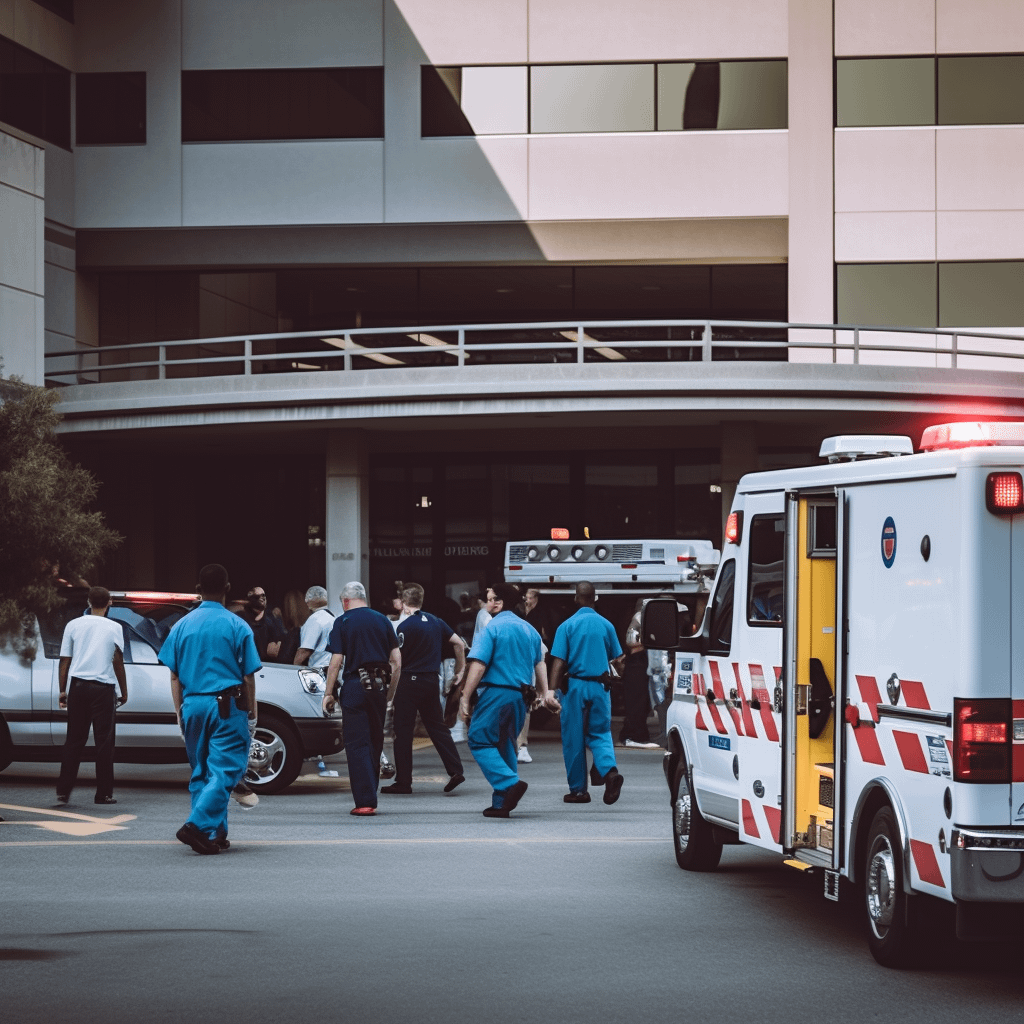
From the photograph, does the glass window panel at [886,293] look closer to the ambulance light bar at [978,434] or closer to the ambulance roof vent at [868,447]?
→ the ambulance roof vent at [868,447]

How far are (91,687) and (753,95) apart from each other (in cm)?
1915

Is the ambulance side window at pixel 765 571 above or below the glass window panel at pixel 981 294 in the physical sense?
below

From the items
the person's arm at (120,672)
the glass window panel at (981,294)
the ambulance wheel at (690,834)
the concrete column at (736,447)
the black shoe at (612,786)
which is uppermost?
the glass window panel at (981,294)

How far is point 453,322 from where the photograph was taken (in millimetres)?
32938

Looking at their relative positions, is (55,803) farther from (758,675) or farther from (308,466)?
(308,466)

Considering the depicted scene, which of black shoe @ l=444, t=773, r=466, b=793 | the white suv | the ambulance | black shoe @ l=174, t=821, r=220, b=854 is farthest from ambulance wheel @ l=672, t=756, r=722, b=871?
the white suv

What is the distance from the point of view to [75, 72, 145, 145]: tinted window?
30484 millimetres

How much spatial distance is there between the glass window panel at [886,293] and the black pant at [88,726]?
17.9 metres

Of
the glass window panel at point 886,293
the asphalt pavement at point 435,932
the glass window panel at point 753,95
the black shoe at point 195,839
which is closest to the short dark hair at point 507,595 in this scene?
the asphalt pavement at point 435,932

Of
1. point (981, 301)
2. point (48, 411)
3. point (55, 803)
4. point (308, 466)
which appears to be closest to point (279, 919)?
point (55, 803)

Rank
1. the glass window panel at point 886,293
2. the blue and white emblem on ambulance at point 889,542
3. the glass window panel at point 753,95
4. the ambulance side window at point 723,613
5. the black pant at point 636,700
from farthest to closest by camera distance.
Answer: the glass window panel at point 753,95, the glass window panel at point 886,293, the black pant at point 636,700, the ambulance side window at point 723,613, the blue and white emblem on ambulance at point 889,542

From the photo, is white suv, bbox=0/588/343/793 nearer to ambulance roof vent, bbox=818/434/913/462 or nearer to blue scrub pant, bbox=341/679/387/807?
blue scrub pant, bbox=341/679/387/807

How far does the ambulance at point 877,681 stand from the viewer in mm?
6566

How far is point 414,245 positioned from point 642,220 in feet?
13.7
